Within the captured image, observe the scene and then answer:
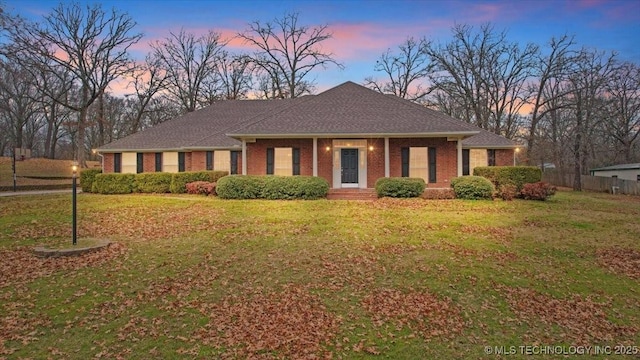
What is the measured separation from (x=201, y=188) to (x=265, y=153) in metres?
3.69

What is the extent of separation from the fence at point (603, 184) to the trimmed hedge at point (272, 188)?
2427 cm

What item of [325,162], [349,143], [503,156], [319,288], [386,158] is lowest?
[319,288]

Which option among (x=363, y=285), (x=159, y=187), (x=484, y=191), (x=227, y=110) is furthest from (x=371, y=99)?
(x=363, y=285)

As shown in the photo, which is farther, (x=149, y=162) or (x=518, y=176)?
(x=149, y=162)

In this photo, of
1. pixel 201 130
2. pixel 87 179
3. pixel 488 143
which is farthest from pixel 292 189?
pixel 488 143

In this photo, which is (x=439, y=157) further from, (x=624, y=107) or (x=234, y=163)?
(x=624, y=107)

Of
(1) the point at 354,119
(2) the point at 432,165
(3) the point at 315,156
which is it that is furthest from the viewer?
(1) the point at 354,119

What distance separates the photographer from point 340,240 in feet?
31.1

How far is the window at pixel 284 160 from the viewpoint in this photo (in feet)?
61.5

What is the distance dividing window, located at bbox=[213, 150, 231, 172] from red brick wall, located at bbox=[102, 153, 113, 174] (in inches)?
305

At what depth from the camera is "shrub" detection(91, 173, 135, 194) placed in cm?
1875

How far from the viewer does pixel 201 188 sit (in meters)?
17.5

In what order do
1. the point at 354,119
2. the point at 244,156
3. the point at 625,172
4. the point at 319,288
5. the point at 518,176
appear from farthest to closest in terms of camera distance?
1. the point at 625,172
2. the point at 354,119
3. the point at 244,156
4. the point at 518,176
5. the point at 319,288

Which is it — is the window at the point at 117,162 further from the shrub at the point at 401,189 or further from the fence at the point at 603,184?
the fence at the point at 603,184
